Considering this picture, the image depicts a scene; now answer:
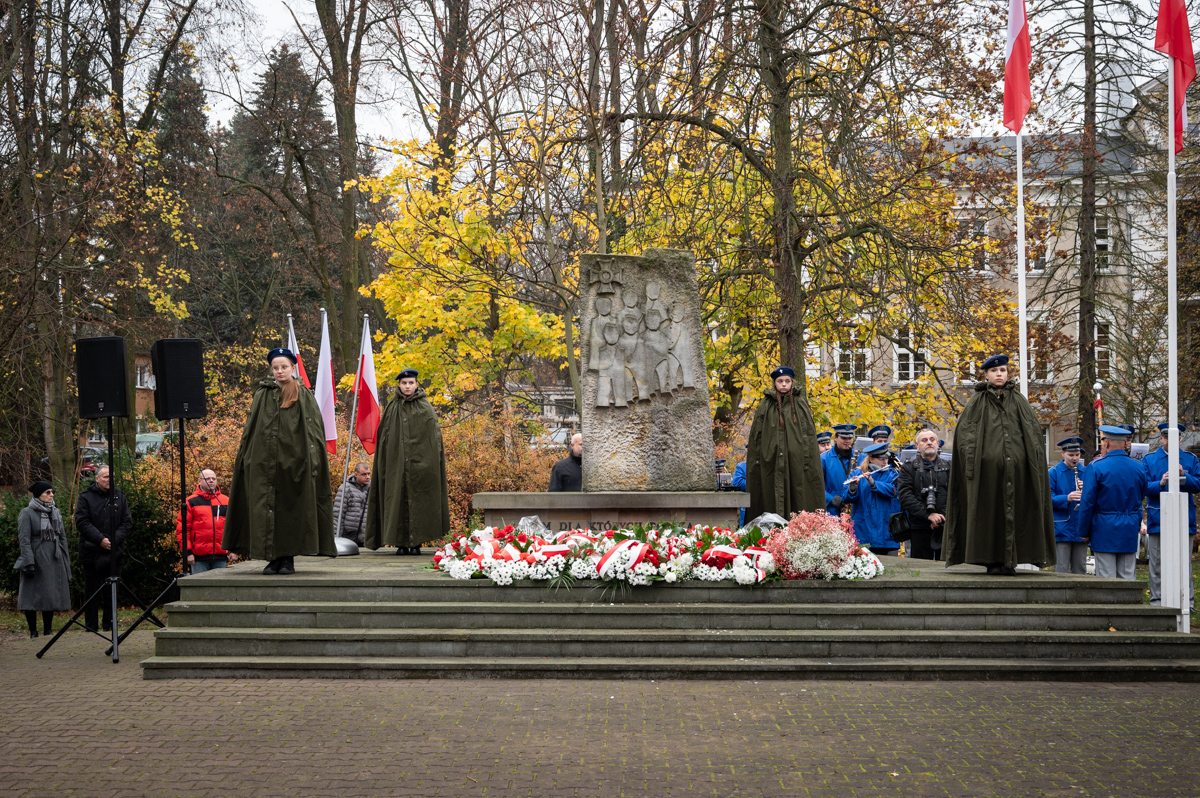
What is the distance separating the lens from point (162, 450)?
16781 mm

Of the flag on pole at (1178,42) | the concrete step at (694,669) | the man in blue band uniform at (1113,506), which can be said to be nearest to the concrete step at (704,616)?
the concrete step at (694,669)

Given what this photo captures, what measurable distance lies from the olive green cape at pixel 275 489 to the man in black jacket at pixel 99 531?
2829mm

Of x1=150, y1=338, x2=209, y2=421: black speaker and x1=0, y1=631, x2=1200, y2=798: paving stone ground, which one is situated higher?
x1=150, y1=338, x2=209, y2=421: black speaker

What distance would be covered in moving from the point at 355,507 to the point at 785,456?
18.4 ft

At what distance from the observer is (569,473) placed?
12672mm

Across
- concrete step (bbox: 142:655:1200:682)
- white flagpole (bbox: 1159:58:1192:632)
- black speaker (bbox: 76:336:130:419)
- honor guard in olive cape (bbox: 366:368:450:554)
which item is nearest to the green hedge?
honor guard in olive cape (bbox: 366:368:450:554)

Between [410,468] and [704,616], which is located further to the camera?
[410,468]

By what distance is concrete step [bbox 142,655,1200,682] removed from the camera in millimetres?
7969

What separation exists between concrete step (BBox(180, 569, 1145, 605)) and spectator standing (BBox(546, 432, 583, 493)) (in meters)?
3.80

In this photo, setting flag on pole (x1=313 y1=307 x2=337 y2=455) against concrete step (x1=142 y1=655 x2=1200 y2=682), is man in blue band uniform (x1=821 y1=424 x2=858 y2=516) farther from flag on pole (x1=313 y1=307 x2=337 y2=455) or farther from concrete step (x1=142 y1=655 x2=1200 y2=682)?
flag on pole (x1=313 y1=307 x2=337 y2=455)

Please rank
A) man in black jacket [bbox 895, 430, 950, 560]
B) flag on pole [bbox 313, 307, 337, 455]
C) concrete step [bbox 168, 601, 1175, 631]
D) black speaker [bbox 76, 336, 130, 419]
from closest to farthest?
1. concrete step [bbox 168, 601, 1175, 631]
2. black speaker [bbox 76, 336, 130, 419]
3. man in black jacket [bbox 895, 430, 950, 560]
4. flag on pole [bbox 313, 307, 337, 455]

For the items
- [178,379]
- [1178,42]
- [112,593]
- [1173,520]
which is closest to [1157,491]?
[1173,520]

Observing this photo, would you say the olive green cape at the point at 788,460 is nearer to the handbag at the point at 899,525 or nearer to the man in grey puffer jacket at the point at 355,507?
the handbag at the point at 899,525

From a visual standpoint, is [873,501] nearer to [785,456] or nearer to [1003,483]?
[785,456]
